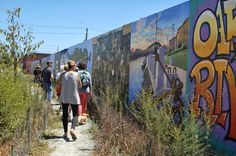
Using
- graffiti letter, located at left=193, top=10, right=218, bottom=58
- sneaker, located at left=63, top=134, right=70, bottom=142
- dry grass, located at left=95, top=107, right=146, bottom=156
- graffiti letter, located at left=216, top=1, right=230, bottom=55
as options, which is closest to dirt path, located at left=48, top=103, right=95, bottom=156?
sneaker, located at left=63, top=134, right=70, bottom=142

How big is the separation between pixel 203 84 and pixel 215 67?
486 millimetres

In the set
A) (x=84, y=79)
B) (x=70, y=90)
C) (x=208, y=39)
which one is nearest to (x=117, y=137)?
(x=70, y=90)

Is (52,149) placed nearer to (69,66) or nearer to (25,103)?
(25,103)

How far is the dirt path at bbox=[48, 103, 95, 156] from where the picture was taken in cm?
845

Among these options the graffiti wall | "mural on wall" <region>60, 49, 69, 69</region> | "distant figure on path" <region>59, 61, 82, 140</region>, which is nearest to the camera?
"distant figure on path" <region>59, 61, 82, 140</region>

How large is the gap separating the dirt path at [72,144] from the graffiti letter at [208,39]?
105 inches

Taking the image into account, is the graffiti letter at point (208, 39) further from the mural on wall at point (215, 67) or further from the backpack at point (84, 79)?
the backpack at point (84, 79)

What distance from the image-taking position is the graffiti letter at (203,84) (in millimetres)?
7852

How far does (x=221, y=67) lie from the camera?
25.0ft

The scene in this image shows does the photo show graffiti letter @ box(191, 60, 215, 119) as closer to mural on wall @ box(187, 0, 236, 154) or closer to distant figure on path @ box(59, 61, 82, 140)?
mural on wall @ box(187, 0, 236, 154)

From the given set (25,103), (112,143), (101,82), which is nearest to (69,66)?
(25,103)

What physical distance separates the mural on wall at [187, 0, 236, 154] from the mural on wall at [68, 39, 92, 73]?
12.6 m

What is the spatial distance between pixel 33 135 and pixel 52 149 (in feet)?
1.77

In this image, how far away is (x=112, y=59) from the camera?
53.2 feet
